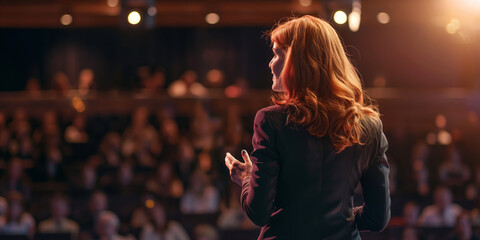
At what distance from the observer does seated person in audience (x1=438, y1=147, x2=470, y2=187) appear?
758 centimetres

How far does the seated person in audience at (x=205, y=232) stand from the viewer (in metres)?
5.89

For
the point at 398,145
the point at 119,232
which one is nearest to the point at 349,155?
the point at 119,232

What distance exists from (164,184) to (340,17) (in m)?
3.10

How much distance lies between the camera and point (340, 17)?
17.5 feet

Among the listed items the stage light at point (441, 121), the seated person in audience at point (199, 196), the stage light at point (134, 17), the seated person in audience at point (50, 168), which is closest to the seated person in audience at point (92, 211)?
the seated person in audience at point (199, 196)

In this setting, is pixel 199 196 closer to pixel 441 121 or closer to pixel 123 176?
pixel 123 176

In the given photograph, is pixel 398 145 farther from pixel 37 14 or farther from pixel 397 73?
pixel 37 14

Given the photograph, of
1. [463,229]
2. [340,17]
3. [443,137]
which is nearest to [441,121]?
[443,137]

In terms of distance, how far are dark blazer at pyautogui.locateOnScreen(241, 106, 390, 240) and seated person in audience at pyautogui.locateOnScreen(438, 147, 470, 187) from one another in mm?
6275

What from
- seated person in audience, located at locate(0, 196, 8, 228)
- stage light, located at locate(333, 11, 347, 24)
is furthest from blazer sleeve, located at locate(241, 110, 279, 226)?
seated person in audience, located at locate(0, 196, 8, 228)

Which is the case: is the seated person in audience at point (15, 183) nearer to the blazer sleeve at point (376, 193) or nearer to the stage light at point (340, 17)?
the stage light at point (340, 17)

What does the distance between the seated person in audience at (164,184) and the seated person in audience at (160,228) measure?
778 millimetres

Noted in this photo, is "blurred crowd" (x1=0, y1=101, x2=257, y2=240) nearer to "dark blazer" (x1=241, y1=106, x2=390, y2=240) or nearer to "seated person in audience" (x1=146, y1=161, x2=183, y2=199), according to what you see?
"seated person in audience" (x1=146, y1=161, x2=183, y2=199)

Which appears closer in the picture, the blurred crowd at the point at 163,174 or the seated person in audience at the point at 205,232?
the seated person in audience at the point at 205,232
